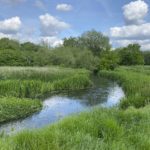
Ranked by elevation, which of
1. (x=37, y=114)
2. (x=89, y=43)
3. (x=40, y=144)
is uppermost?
(x=89, y=43)

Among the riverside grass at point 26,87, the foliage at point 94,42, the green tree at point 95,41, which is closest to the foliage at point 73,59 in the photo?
the foliage at point 94,42

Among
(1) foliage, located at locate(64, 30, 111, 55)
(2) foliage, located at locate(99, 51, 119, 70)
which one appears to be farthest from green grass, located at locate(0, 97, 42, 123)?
(1) foliage, located at locate(64, 30, 111, 55)

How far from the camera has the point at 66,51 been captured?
53.9m

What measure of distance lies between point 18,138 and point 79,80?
22633mm

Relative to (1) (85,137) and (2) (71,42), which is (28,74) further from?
(2) (71,42)

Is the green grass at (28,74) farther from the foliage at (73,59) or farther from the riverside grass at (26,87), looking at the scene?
the foliage at (73,59)

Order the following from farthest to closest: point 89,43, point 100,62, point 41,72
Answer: point 89,43 → point 100,62 → point 41,72

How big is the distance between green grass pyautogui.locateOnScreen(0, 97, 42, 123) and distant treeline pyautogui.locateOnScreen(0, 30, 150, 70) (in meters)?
30.3

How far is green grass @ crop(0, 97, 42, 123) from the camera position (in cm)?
1425

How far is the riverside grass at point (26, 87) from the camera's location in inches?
593

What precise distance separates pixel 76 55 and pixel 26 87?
33976 mm

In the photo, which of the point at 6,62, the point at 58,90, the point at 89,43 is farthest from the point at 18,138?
the point at 89,43

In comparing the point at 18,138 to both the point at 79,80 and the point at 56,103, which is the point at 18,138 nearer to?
the point at 56,103

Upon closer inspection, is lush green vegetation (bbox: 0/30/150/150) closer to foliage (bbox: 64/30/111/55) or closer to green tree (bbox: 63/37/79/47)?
foliage (bbox: 64/30/111/55)
